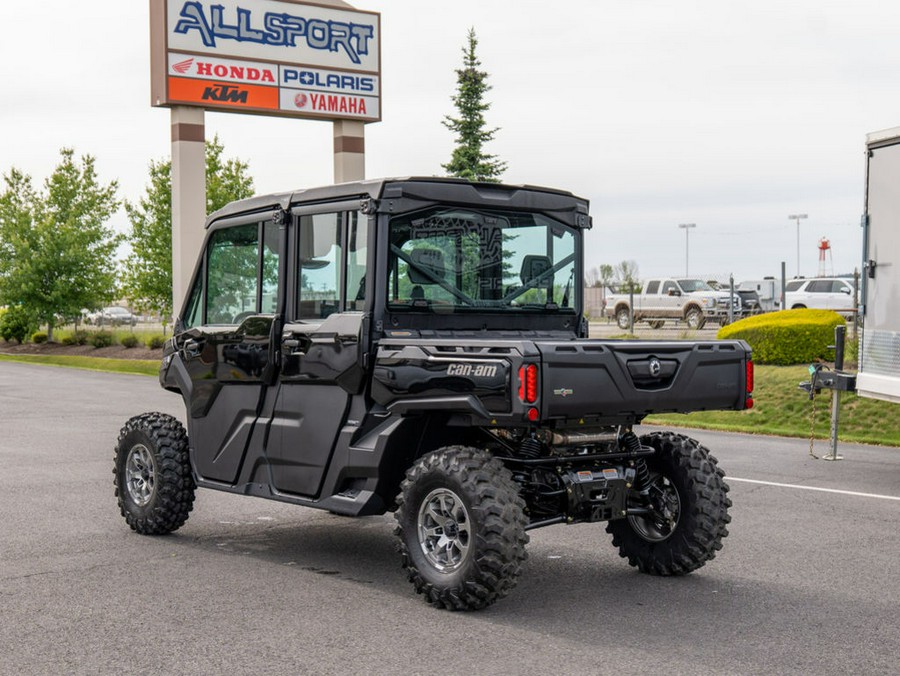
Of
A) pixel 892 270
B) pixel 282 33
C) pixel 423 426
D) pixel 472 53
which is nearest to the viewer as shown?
pixel 423 426

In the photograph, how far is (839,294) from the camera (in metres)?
37.3

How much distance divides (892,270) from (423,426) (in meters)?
6.13

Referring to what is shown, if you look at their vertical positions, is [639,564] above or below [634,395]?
below

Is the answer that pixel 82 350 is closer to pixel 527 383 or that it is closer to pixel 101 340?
pixel 101 340

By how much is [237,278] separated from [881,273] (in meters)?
6.38

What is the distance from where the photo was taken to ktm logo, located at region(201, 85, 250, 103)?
26.8 m

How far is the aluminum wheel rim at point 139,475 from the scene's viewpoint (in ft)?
27.6

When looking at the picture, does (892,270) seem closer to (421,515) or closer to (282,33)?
(421,515)

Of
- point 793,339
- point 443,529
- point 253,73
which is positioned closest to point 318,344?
→ point 443,529

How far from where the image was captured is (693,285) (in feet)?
135

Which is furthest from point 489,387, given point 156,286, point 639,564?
point 156,286

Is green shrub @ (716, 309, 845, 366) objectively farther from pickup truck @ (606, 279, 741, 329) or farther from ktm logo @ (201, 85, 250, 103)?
pickup truck @ (606, 279, 741, 329)

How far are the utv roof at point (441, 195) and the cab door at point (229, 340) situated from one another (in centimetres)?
22

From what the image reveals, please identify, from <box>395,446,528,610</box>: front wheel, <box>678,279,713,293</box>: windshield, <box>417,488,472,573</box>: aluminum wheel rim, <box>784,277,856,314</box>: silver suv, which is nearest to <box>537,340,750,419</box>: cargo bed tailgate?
<box>395,446,528,610</box>: front wheel
